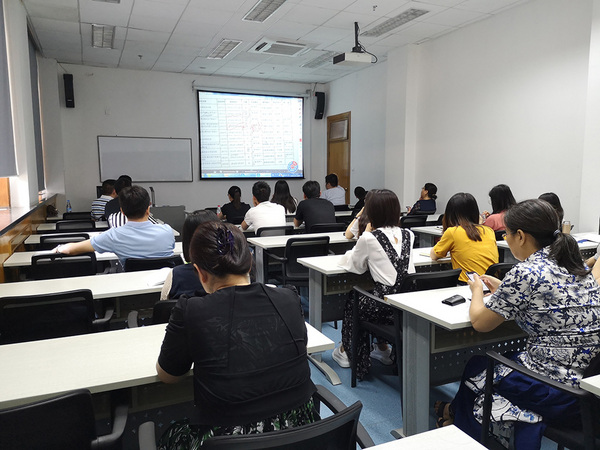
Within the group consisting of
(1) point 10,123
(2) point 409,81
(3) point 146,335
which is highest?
(2) point 409,81

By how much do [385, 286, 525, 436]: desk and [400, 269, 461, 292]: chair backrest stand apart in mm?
160

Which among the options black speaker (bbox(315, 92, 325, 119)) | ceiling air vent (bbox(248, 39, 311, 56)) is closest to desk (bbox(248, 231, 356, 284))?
ceiling air vent (bbox(248, 39, 311, 56))

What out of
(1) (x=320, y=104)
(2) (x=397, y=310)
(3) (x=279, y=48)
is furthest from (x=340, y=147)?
(2) (x=397, y=310)

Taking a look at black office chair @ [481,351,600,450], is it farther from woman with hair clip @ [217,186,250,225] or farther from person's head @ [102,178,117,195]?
person's head @ [102,178,117,195]

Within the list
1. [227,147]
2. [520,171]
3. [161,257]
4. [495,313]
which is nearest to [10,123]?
[161,257]

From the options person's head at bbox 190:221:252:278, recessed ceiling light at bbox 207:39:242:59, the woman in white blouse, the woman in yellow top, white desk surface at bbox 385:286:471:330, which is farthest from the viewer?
recessed ceiling light at bbox 207:39:242:59

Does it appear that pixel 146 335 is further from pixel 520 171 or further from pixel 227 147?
pixel 227 147

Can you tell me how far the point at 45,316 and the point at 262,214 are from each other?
2.86 metres

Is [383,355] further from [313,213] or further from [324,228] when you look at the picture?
[313,213]

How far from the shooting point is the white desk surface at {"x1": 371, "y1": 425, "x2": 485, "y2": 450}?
40.6 inches

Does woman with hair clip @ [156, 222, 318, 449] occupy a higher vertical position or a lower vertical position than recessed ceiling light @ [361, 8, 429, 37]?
lower

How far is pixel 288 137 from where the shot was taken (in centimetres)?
985

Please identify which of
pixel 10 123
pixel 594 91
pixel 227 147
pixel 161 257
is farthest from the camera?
pixel 227 147

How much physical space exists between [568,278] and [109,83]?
8.74 metres
